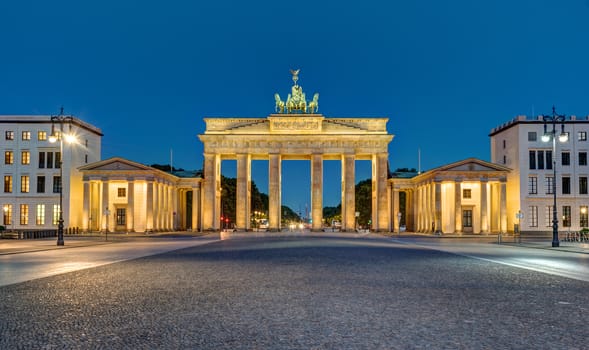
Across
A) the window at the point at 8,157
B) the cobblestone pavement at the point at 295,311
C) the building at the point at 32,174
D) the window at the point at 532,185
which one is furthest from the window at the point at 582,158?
the window at the point at 8,157

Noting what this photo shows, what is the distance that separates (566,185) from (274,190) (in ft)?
134

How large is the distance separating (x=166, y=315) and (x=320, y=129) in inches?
2814

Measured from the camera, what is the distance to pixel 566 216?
72750 mm

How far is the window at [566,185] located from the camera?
72875 millimetres

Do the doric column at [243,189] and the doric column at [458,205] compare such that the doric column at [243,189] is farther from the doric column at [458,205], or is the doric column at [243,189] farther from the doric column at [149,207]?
the doric column at [458,205]

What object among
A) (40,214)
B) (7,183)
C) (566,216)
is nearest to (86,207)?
(40,214)

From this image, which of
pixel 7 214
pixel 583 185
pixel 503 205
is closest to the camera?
pixel 583 185

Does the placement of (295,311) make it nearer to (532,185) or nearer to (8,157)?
(532,185)

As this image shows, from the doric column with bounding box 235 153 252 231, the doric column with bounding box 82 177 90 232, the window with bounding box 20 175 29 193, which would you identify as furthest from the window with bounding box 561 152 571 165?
the window with bounding box 20 175 29 193

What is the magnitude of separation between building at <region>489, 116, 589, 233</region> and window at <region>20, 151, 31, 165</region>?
67725 mm

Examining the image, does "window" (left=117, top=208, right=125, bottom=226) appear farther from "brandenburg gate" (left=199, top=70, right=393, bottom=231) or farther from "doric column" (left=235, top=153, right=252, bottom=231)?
"doric column" (left=235, top=153, right=252, bottom=231)

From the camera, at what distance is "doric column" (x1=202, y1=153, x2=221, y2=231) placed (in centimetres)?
8188

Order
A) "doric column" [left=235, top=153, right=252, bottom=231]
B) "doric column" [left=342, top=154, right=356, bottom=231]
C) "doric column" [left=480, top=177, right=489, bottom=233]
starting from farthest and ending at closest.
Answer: "doric column" [left=342, top=154, right=356, bottom=231]
"doric column" [left=235, top=153, right=252, bottom=231]
"doric column" [left=480, top=177, right=489, bottom=233]

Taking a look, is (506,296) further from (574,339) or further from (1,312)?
(1,312)
